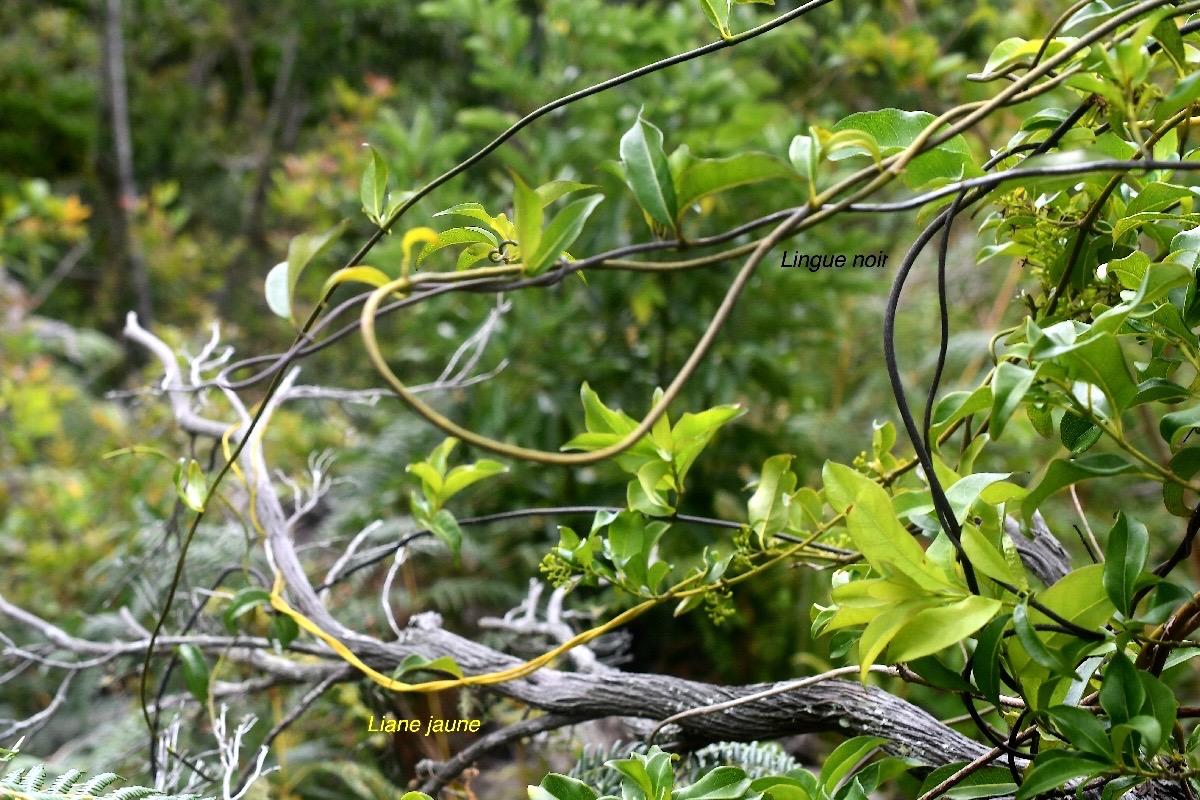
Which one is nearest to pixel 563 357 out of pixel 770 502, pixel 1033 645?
pixel 770 502

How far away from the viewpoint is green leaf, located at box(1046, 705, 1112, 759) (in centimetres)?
40

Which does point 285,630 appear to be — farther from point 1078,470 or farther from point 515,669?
point 1078,470

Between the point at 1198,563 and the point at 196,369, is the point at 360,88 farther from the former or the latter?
the point at 1198,563

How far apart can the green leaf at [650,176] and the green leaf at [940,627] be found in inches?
8.0

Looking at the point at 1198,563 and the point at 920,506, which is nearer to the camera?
the point at 920,506

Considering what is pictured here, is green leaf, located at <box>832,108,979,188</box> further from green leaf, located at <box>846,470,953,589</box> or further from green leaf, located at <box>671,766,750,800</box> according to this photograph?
green leaf, located at <box>671,766,750,800</box>

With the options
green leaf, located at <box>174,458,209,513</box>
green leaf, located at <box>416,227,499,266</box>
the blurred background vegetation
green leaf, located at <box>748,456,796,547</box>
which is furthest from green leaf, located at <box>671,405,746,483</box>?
A: the blurred background vegetation

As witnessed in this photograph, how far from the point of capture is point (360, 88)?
3.72 meters

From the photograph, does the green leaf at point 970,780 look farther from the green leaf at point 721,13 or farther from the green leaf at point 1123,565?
the green leaf at point 721,13

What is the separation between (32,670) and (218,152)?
3201 mm

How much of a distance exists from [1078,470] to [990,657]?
0.30 ft

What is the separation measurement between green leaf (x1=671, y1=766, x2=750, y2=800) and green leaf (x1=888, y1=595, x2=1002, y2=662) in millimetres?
110

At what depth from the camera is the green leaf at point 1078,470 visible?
398 mm

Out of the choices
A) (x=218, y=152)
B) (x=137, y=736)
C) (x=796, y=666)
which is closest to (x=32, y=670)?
(x=137, y=736)
